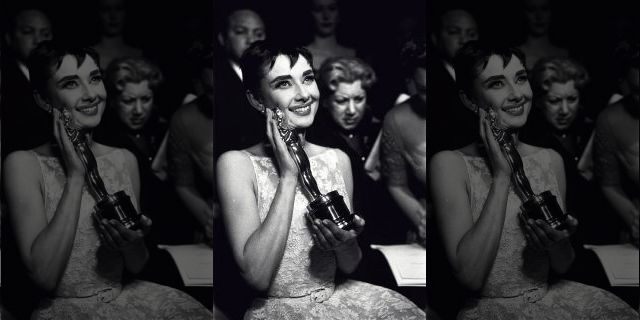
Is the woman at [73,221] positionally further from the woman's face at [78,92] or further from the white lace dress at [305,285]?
the white lace dress at [305,285]

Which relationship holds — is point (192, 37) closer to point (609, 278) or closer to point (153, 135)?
point (153, 135)

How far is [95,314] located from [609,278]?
9.28 feet

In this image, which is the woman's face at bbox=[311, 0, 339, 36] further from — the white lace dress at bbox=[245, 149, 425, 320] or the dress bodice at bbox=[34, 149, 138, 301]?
the dress bodice at bbox=[34, 149, 138, 301]

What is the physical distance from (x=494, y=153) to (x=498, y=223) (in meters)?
0.38

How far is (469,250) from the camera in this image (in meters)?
4.61

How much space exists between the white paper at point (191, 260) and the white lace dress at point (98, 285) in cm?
10

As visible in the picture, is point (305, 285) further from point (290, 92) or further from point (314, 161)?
point (290, 92)

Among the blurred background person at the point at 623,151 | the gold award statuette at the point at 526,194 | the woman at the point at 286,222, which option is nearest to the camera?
the woman at the point at 286,222

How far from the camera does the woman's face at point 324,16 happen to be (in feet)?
15.3

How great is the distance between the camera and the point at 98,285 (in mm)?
4555

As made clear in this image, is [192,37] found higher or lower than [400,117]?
higher

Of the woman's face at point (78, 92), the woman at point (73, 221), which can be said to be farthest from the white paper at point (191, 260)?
the woman's face at point (78, 92)

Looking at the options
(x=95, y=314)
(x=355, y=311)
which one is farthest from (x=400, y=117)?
(x=95, y=314)

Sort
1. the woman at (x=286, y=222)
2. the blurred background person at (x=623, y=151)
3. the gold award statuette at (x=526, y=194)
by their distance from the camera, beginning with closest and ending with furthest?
the woman at (x=286, y=222) < the gold award statuette at (x=526, y=194) < the blurred background person at (x=623, y=151)
